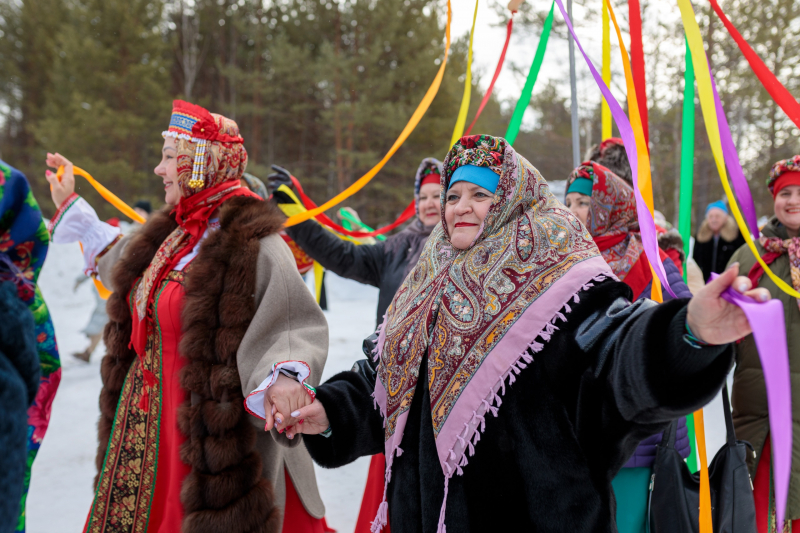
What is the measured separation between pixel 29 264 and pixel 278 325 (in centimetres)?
83

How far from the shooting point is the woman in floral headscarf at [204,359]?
6.41ft

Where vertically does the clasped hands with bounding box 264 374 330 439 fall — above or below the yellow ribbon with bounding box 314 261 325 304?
below

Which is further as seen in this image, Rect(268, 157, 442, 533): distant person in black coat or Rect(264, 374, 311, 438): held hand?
Rect(268, 157, 442, 533): distant person in black coat

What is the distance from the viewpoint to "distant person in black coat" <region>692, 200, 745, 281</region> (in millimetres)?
6391

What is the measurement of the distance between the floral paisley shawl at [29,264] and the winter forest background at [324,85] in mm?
12067

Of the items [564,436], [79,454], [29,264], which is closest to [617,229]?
[564,436]

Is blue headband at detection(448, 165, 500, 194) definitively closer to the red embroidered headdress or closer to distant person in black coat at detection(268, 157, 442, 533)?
the red embroidered headdress

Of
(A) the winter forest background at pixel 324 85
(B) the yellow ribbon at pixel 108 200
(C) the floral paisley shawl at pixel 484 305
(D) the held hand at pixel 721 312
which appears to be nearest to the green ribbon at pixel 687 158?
(C) the floral paisley shawl at pixel 484 305

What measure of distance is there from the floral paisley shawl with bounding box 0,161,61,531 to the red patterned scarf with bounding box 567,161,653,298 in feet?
6.93

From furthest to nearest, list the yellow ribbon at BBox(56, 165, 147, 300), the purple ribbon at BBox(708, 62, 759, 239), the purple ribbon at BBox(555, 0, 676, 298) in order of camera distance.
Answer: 1. the yellow ribbon at BBox(56, 165, 147, 300)
2. the purple ribbon at BBox(708, 62, 759, 239)
3. the purple ribbon at BBox(555, 0, 676, 298)

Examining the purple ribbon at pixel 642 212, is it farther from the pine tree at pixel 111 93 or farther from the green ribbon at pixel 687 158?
the pine tree at pixel 111 93

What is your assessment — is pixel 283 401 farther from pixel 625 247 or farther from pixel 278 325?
pixel 625 247

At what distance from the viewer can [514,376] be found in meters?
1.39

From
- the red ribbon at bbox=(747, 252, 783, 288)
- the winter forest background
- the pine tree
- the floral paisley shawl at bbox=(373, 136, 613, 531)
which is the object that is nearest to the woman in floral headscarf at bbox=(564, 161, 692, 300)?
the red ribbon at bbox=(747, 252, 783, 288)
